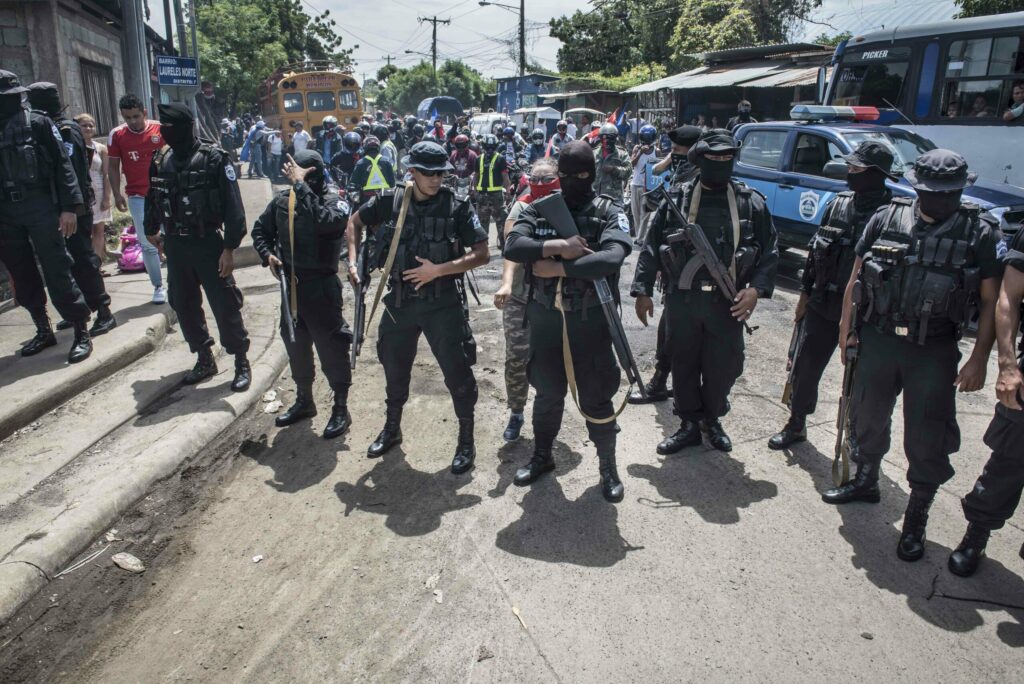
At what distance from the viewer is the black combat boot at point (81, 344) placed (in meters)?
5.04

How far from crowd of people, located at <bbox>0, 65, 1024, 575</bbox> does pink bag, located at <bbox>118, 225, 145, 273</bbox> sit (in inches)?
90.1

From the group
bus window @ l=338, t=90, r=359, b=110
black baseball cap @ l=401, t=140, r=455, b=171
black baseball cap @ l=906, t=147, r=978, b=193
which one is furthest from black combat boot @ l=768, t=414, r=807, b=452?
bus window @ l=338, t=90, r=359, b=110

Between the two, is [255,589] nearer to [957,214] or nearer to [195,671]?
[195,671]

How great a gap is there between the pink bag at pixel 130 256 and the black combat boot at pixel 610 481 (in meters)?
6.17

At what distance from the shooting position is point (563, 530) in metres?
3.46

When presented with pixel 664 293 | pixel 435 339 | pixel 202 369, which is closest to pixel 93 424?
pixel 202 369

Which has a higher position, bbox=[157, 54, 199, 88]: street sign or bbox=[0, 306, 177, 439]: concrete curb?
bbox=[157, 54, 199, 88]: street sign

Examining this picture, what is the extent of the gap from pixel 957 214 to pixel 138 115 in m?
5.73

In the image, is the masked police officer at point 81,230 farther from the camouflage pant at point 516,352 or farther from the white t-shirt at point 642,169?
the white t-shirt at point 642,169

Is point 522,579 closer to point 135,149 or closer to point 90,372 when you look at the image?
point 90,372

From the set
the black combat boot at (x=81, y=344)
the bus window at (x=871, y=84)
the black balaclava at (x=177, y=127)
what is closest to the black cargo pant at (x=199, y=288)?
the black balaclava at (x=177, y=127)

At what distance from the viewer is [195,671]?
2.60m

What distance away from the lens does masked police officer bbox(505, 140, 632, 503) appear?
11.0 ft

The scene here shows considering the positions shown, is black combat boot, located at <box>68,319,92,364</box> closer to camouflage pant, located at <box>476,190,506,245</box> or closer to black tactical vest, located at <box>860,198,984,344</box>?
black tactical vest, located at <box>860,198,984,344</box>
